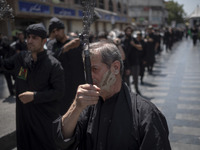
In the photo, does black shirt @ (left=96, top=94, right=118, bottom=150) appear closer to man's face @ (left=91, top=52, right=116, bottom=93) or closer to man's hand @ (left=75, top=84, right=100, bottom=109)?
man's face @ (left=91, top=52, right=116, bottom=93)

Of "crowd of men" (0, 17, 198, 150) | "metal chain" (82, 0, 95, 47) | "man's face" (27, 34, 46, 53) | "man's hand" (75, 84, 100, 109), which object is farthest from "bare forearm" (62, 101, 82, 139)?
"man's face" (27, 34, 46, 53)

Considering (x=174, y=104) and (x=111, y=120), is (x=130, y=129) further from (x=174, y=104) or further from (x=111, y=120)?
(x=174, y=104)

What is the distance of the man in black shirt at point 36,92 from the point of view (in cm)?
267

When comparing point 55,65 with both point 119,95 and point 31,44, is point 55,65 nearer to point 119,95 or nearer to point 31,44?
point 31,44

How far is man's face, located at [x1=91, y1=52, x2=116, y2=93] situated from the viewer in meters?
1.63

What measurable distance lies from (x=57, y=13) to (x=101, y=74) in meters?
19.3

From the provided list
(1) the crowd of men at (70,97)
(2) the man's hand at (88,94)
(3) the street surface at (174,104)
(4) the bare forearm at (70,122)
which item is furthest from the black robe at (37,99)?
(2) the man's hand at (88,94)

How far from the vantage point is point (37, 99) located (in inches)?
103

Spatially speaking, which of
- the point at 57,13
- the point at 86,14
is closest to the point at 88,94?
the point at 86,14

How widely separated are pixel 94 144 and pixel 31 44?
63.6 inches

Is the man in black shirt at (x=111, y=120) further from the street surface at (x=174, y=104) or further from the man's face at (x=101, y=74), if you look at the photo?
the street surface at (x=174, y=104)

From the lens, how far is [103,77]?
1.66 metres

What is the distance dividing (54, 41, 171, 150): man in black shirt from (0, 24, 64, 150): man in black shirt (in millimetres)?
1060

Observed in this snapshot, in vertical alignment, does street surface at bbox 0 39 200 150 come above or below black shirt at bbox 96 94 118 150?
below
